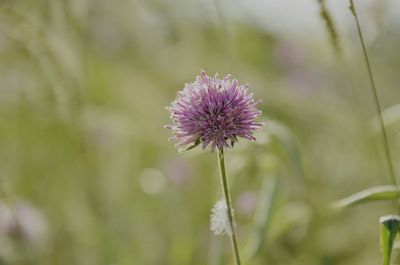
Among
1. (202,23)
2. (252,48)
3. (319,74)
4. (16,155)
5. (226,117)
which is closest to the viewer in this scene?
(226,117)

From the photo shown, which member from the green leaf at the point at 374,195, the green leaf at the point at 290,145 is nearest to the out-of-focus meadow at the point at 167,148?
the green leaf at the point at 290,145

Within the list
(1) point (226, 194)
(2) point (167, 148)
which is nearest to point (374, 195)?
(1) point (226, 194)

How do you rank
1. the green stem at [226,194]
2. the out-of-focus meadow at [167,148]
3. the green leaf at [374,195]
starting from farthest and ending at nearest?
the out-of-focus meadow at [167,148] → the green leaf at [374,195] → the green stem at [226,194]

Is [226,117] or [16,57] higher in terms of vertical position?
[16,57]

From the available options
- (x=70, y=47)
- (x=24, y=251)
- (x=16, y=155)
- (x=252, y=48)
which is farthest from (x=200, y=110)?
(x=252, y=48)

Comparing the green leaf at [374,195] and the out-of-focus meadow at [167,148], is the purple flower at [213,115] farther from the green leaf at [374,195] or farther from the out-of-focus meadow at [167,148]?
the out-of-focus meadow at [167,148]

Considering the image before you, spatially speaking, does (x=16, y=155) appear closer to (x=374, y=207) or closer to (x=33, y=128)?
(x=33, y=128)

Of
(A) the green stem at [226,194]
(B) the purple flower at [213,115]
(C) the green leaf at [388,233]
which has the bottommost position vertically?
(C) the green leaf at [388,233]
